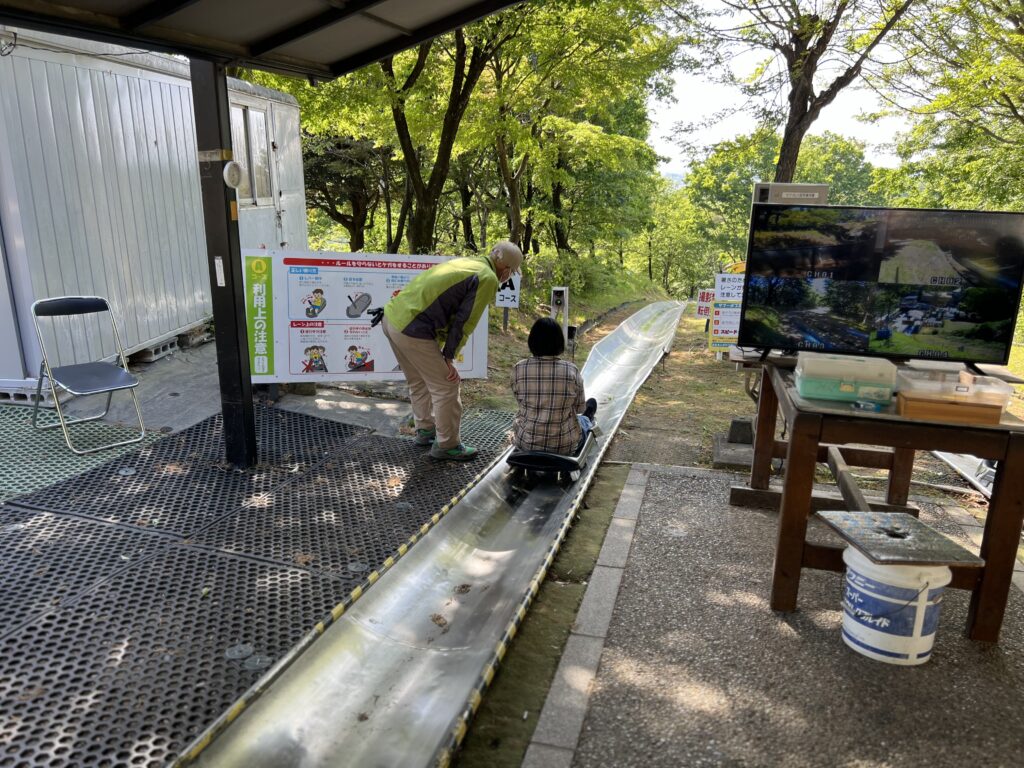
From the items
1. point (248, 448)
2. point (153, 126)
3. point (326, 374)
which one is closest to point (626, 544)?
point (248, 448)

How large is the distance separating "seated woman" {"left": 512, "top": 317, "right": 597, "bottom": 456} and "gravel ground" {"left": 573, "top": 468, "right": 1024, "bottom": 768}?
57.6 inches

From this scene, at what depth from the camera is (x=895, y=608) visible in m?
3.23

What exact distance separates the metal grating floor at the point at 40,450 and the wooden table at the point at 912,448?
16.2 ft

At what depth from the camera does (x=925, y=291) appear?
406cm

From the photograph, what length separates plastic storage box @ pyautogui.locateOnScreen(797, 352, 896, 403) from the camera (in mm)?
3533

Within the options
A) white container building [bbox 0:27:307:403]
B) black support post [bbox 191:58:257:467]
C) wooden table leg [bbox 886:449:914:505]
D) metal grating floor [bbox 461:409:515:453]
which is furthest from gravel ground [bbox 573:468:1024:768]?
white container building [bbox 0:27:307:403]

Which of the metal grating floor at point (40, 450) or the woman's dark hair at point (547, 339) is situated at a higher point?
the woman's dark hair at point (547, 339)

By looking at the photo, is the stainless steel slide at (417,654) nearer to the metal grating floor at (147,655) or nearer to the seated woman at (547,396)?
the metal grating floor at (147,655)

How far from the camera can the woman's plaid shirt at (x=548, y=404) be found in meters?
5.34

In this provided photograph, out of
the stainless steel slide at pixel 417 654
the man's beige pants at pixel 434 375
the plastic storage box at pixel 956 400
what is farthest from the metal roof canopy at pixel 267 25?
the plastic storage box at pixel 956 400

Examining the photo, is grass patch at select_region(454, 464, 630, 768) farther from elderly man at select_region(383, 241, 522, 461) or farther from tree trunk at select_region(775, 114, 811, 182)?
tree trunk at select_region(775, 114, 811, 182)

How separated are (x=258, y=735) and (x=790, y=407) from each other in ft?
9.52

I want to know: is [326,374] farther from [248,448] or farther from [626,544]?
[626,544]

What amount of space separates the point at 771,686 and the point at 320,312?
206 inches
